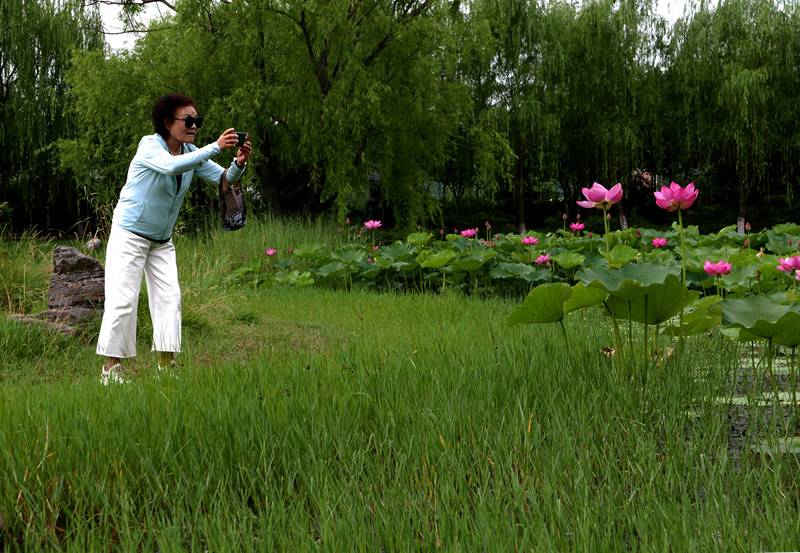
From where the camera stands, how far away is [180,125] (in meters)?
3.41

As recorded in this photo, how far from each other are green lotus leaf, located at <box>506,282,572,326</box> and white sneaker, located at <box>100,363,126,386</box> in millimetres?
1691

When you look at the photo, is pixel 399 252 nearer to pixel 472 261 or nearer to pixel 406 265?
pixel 406 265

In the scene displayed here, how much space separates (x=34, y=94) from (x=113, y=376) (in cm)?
1471

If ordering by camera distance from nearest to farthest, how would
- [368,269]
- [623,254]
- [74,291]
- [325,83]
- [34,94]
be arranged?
1. [74,291]
2. [623,254]
3. [368,269]
4. [325,83]
5. [34,94]

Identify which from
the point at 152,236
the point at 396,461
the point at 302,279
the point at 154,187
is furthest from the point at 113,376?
the point at 302,279

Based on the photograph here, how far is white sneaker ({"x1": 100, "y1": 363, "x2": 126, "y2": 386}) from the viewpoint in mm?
2792

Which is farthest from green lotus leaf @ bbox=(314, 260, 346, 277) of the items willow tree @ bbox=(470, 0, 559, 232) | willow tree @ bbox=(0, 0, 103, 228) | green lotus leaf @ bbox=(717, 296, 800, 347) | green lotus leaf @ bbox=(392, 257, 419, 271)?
willow tree @ bbox=(0, 0, 103, 228)

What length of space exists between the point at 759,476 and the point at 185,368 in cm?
218

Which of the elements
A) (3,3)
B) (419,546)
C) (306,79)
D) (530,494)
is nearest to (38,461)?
(419,546)

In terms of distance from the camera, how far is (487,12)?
54.6 ft

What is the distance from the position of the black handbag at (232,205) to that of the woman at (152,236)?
192mm

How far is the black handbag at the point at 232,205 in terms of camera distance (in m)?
3.62

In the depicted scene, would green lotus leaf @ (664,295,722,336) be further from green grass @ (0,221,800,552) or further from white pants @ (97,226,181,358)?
white pants @ (97,226,181,358)

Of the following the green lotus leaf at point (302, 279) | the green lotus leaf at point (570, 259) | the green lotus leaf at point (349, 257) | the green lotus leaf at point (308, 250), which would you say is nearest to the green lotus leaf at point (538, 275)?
the green lotus leaf at point (570, 259)
